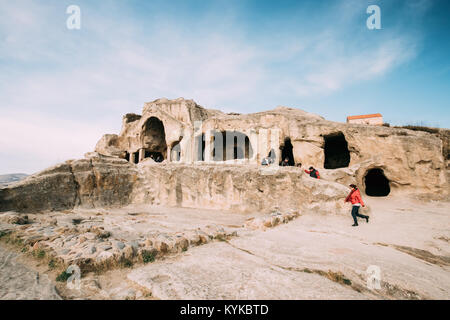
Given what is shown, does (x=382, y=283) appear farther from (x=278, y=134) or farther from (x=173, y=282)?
(x=278, y=134)

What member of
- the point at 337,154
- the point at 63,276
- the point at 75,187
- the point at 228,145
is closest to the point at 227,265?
the point at 63,276

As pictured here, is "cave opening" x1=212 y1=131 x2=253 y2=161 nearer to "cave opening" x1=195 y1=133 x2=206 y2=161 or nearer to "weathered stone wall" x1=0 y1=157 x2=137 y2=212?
"cave opening" x1=195 y1=133 x2=206 y2=161

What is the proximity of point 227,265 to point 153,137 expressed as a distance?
25287 millimetres

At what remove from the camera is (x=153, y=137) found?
26672 mm

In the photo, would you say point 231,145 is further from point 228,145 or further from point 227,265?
point 227,265

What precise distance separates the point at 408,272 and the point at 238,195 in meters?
7.72

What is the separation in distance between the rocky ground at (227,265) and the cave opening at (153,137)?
21486 millimetres

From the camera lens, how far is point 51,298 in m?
2.55

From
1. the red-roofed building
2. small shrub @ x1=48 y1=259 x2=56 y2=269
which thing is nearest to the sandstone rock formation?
small shrub @ x1=48 y1=259 x2=56 y2=269

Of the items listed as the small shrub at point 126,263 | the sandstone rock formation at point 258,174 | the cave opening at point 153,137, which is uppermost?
the cave opening at point 153,137

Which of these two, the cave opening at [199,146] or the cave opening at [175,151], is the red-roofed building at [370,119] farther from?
the cave opening at [175,151]

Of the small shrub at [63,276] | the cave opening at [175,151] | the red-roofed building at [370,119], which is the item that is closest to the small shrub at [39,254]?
the small shrub at [63,276]

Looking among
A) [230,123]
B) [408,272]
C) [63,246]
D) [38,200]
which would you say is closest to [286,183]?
[408,272]

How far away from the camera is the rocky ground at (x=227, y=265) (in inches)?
105
